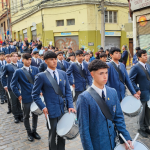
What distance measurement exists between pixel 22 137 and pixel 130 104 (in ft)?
10.3

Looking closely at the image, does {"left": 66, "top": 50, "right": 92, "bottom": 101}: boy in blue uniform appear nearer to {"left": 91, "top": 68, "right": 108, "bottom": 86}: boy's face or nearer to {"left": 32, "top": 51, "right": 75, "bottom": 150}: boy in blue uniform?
{"left": 32, "top": 51, "right": 75, "bottom": 150}: boy in blue uniform

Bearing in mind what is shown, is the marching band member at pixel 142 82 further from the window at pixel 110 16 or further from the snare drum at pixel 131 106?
the window at pixel 110 16

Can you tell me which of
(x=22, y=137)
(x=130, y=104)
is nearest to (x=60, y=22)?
Answer: (x=22, y=137)

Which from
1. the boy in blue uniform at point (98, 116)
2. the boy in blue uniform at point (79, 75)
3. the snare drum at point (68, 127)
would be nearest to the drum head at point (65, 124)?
the snare drum at point (68, 127)

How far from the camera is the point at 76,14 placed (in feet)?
64.1

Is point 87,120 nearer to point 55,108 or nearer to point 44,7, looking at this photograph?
point 55,108

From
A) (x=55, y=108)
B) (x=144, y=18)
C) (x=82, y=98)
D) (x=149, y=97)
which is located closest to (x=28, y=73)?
(x=55, y=108)

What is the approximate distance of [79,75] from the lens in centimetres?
626

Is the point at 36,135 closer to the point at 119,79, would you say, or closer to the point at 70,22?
the point at 119,79

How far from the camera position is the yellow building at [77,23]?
63.8 feet

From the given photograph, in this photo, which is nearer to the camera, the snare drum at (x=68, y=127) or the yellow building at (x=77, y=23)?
the snare drum at (x=68, y=127)

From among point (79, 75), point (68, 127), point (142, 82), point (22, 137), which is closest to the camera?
point (68, 127)

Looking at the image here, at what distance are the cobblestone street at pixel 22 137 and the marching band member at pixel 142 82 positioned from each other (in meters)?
0.32

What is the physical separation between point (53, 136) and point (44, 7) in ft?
63.0
